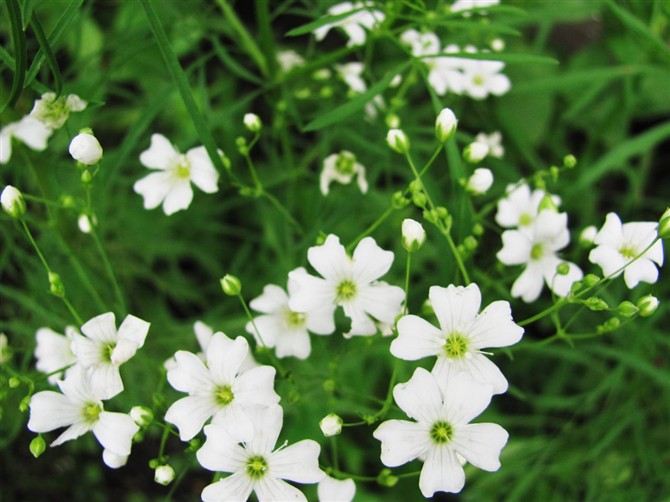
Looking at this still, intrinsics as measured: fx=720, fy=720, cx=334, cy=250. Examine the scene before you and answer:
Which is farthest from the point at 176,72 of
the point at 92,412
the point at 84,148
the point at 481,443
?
the point at 481,443

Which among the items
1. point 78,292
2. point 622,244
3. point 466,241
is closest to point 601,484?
point 622,244

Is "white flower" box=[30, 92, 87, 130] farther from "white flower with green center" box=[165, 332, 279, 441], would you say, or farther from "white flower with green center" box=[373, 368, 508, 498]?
"white flower with green center" box=[373, 368, 508, 498]

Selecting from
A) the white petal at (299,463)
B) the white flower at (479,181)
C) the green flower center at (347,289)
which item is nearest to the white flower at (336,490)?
the white petal at (299,463)

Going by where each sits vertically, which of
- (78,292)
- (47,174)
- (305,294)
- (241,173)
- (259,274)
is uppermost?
(241,173)

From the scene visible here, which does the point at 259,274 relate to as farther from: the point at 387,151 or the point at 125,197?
the point at 387,151

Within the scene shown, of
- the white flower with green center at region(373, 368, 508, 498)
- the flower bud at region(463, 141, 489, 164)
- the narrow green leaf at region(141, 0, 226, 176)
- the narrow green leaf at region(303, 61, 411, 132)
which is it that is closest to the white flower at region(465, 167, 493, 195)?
the flower bud at region(463, 141, 489, 164)

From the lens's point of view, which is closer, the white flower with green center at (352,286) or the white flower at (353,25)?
the white flower with green center at (352,286)

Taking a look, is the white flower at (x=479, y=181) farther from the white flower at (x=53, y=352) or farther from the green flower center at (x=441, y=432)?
the white flower at (x=53, y=352)
